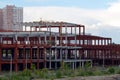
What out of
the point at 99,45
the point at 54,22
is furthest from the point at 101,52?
the point at 54,22

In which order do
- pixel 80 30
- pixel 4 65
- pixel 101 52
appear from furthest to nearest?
pixel 101 52
pixel 80 30
pixel 4 65

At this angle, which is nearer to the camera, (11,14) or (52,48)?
(52,48)

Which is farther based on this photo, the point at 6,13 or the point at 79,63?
the point at 6,13

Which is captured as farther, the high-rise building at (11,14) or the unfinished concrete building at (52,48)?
the high-rise building at (11,14)

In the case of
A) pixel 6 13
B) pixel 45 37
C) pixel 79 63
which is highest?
pixel 6 13

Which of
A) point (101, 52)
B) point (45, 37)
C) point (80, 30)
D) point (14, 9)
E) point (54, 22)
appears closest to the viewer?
point (45, 37)

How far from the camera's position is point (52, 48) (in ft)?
336

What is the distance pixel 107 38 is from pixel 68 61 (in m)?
34.3

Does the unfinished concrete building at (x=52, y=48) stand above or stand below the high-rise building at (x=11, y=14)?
below

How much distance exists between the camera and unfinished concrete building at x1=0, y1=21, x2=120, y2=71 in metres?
92.4

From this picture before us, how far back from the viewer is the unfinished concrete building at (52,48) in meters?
92.4

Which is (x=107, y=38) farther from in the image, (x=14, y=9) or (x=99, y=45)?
(x=14, y=9)

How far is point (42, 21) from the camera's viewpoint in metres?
→ 112

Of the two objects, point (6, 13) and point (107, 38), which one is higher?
point (6, 13)
